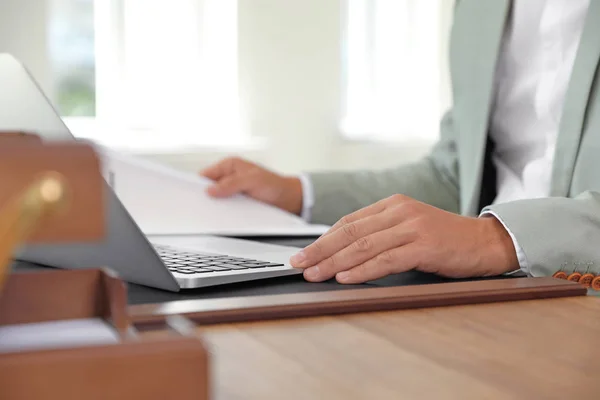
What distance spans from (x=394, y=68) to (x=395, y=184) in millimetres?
2219

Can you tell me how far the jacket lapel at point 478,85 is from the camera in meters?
1.31

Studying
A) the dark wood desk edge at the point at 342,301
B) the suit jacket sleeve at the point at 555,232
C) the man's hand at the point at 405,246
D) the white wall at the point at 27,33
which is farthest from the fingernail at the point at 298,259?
the white wall at the point at 27,33

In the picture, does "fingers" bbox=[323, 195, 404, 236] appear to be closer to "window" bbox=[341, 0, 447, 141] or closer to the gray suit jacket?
the gray suit jacket

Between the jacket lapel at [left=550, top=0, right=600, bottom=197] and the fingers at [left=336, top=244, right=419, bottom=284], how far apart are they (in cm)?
49

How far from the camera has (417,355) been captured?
1.52ft

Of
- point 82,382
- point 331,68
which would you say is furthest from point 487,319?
point 331,68

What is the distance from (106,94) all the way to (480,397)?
259 cm

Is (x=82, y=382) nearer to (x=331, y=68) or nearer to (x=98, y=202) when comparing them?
(x=98, y=202)

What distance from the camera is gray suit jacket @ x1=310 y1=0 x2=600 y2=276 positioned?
Answer: 81 cm

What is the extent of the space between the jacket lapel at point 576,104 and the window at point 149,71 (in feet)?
5.88

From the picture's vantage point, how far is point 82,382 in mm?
273

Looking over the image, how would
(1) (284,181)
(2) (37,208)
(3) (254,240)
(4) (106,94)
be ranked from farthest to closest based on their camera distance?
1. (4) (106,94)
2. (1) (284,181)
3. (3) (254,240)
4. (2) (37,208)

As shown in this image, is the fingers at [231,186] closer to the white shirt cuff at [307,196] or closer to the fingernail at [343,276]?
the white shirt cuff at [307,196]

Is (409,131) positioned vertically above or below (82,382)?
below
